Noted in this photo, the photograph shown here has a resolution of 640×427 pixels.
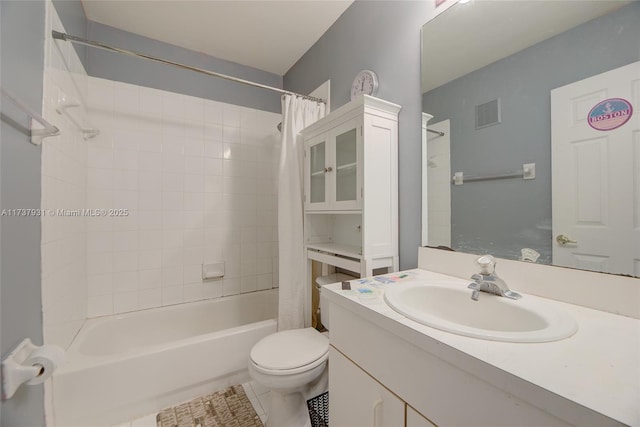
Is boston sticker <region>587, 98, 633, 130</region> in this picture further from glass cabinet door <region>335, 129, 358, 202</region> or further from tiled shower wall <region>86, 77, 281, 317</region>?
tiled shower wall <region>86, 77, 281, 317</region>

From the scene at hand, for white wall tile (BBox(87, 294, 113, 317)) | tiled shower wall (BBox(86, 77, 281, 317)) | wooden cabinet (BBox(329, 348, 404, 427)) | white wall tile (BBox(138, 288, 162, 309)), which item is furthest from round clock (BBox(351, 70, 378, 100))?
white wall tile (BBox(87, 294, 113, 317))

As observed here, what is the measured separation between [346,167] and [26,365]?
137 cm

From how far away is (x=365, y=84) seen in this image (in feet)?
4.91

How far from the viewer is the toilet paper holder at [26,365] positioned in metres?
0.67

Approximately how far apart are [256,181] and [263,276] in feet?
2.91

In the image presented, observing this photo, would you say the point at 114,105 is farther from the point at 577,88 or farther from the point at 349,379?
the point at 577,88

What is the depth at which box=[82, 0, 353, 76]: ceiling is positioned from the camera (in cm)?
159

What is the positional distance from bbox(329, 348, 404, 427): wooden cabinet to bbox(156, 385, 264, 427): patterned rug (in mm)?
716

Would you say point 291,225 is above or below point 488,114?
below

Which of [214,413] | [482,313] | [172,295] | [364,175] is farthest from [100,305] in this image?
[482,313]

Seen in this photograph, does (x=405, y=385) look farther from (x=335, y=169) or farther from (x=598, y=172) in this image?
(x=335, y=169)

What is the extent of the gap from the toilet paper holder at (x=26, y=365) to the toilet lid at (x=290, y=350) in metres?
0.70

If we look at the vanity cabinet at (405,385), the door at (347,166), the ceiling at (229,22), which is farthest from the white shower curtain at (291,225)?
the vanity cabinet at (405,385)

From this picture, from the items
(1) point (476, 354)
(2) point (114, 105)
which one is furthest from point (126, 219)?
(1) point (476, 354)
